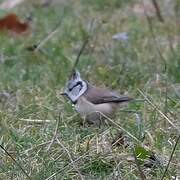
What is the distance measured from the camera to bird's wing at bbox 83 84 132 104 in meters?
4.89

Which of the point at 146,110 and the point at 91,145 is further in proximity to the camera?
the point at 146,110

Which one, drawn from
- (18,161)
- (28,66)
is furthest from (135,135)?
(28,66)

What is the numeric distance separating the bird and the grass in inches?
2.7

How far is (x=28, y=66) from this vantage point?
235 inches

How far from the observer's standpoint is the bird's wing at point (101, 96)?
4886 millimetres

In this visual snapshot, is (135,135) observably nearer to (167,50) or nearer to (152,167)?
(152,167)

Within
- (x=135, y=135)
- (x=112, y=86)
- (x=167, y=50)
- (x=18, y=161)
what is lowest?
(x=167, y=50)

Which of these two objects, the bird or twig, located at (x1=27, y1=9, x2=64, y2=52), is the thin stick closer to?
twig, located at (x1=27, y1=9, x2=64, y2=52)

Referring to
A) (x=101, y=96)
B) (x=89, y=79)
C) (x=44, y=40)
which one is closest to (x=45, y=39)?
(x=44, y=40)

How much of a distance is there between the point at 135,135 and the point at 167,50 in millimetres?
1932

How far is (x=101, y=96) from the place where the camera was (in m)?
4.91

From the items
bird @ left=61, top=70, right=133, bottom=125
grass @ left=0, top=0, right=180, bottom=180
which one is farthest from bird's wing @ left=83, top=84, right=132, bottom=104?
grass @ left=0, top=0, right=180, bottom=180

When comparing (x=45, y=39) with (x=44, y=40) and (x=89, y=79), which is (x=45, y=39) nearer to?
(x=44, y=40)

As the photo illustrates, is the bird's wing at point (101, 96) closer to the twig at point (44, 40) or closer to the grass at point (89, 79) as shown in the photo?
the grass at point (89, 79)
